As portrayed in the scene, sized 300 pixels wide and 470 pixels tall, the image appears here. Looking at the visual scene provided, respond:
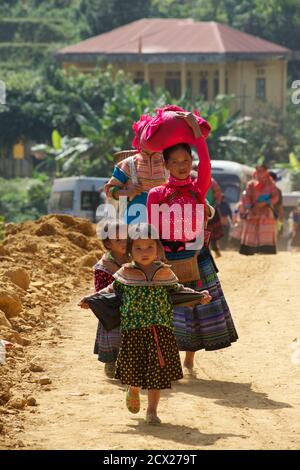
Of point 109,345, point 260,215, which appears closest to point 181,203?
point 109,345

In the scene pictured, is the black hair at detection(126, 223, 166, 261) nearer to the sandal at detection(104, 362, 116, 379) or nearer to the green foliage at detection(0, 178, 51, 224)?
the sandal at detection(104, 362, 116, 379)

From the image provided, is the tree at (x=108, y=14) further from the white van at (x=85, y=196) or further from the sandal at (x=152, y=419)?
the sandal at (x=152, y=419)

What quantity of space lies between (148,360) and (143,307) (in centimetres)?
30

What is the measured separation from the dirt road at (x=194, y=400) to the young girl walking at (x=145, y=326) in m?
0.24

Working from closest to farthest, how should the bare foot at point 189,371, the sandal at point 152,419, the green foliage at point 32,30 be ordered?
the sandal at point 152,419, the bare foot at point 189,371, the green foliage at point 32,30

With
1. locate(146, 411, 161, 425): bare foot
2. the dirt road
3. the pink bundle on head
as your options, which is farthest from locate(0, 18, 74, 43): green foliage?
locate(146, 411, 161, 425): bare foot

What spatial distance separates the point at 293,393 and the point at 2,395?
192 cm

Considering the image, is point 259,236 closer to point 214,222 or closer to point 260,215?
point 260,215

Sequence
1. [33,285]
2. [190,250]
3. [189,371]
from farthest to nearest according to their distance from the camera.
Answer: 1. [33,285]
2. [189,371]
3. [190,250]

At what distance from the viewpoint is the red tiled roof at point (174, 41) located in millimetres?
59375

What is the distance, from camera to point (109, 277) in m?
9.48

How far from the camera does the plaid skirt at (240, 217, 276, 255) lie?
19.0 meters

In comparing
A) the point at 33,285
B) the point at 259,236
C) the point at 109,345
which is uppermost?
the point at 109,345

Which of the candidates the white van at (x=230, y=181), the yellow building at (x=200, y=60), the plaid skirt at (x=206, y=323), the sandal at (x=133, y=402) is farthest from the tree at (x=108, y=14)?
the sandal at (x=133, y=402)
